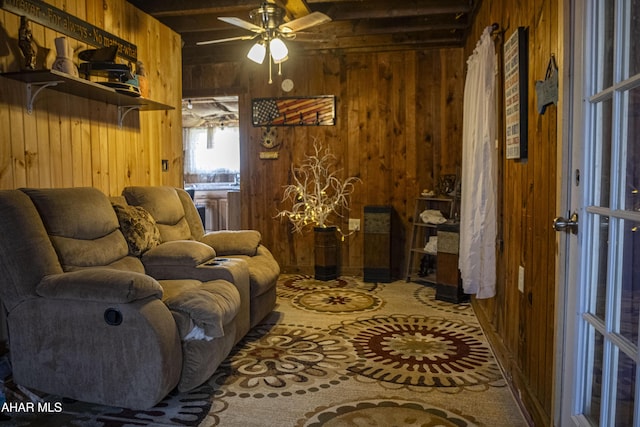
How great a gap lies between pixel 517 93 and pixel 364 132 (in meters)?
2.89

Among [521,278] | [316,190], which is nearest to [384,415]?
[521,278]

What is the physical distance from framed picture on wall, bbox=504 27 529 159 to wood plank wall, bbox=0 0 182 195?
265 centimetres

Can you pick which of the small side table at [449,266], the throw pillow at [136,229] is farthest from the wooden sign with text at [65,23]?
the small side table at [449,266]

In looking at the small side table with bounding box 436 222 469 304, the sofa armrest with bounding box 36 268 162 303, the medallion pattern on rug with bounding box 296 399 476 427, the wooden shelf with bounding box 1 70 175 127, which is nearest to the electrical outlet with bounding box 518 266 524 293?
the medallion pattern on rug with bounding box 296 399 476 427

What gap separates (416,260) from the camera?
17.5 feet

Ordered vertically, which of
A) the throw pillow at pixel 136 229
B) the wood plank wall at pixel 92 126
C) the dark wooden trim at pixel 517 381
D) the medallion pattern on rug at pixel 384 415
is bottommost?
the medallion pattern on rug at pixel 384 415

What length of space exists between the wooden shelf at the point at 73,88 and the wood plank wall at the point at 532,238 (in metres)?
2.41

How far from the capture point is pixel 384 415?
2.18 m

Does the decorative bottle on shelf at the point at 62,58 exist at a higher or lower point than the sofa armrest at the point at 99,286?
higher

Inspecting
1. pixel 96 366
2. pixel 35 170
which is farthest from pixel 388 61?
pixel 96 366

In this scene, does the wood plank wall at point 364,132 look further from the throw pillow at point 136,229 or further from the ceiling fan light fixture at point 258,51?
the throw pillow at point 136,229

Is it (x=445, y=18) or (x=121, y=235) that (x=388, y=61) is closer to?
(x=445, y=18)

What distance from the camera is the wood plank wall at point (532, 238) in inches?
78.1

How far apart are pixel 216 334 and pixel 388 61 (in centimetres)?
387
